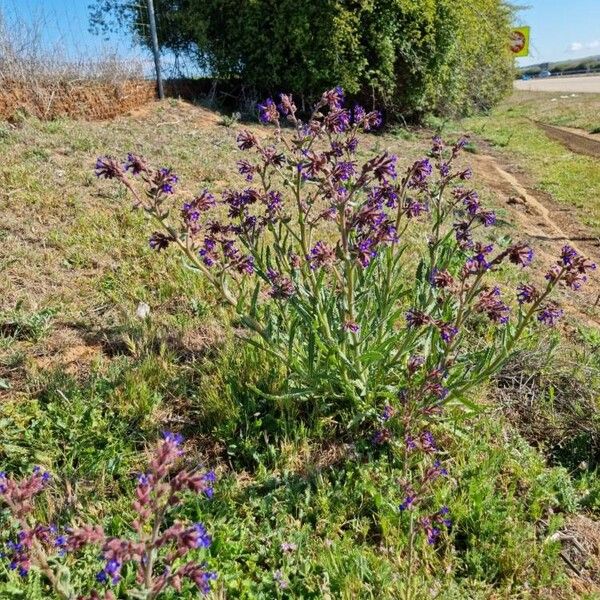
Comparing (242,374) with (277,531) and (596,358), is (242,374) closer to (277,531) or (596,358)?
(277,531)

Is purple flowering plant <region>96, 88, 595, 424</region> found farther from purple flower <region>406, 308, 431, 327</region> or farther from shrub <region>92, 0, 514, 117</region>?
shrub <region>92, 0, 514, 117</region>

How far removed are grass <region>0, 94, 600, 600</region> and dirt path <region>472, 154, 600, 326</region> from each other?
953 mm

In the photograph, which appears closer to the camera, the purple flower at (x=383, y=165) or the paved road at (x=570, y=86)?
the purple flower at (x=383, y=165)

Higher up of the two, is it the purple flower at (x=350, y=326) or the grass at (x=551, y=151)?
the purple flower at (x=350, y=326)

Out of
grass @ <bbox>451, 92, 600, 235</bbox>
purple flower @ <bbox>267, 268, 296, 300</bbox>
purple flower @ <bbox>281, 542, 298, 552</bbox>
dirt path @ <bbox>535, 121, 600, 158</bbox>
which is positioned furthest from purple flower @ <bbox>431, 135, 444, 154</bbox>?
dirt path @ <bbox>535, 121, 600, 158</bbox>

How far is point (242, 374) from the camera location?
3.05 metres


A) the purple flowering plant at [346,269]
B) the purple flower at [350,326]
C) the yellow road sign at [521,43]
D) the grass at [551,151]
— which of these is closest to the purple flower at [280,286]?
the purple flowering plant at [346,269]

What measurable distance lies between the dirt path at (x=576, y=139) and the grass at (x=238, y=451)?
38.8 feet

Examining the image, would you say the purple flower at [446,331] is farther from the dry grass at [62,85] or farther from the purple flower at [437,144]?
the dry grass at [62,85]

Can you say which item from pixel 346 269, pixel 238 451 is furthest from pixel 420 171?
pixel 238 451

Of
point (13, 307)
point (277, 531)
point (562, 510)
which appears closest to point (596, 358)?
point (562, 510)

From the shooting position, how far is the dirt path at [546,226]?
5.06 metres

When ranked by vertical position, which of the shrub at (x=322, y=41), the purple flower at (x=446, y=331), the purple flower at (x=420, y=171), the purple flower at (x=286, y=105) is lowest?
the purple flower at (x=446, y=331)

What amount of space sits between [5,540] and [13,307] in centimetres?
185
